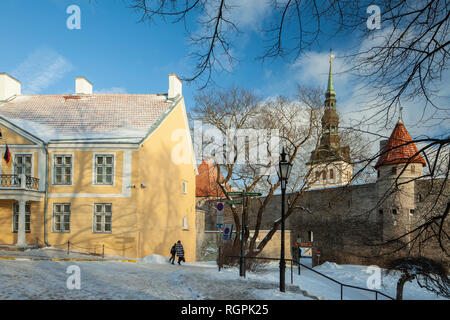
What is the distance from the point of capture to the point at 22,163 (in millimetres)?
21609

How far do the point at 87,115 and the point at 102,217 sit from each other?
21.1ft

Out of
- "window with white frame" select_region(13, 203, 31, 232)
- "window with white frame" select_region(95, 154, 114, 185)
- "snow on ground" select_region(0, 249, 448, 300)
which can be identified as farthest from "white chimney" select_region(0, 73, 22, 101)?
"snow on ground" select_region(0, 249, 448, 300)

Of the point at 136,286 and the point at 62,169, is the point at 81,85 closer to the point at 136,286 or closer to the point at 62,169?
the point at 62,169

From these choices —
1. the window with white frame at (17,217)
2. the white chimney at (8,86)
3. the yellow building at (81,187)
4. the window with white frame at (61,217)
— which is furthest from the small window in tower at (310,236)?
the white chimney at (8,86)

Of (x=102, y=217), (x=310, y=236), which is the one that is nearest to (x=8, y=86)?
(x=102, y=217)

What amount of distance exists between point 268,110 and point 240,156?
3276 mm

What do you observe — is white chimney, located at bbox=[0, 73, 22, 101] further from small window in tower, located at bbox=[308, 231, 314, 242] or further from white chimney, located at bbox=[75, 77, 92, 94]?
small window in tower, located at bbox=[308, 231, 314, 242]

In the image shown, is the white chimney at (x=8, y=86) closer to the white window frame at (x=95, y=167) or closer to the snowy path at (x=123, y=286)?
the white window frame at (x=95, y=167)

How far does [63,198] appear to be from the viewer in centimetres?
2156

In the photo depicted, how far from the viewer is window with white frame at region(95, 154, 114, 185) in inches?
851

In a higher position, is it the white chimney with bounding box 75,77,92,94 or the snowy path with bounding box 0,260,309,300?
the white chimney with bounding box 75,77,92,94

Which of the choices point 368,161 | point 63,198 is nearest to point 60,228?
point 63,198

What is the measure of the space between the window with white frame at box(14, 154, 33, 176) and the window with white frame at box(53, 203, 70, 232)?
7.61ft
